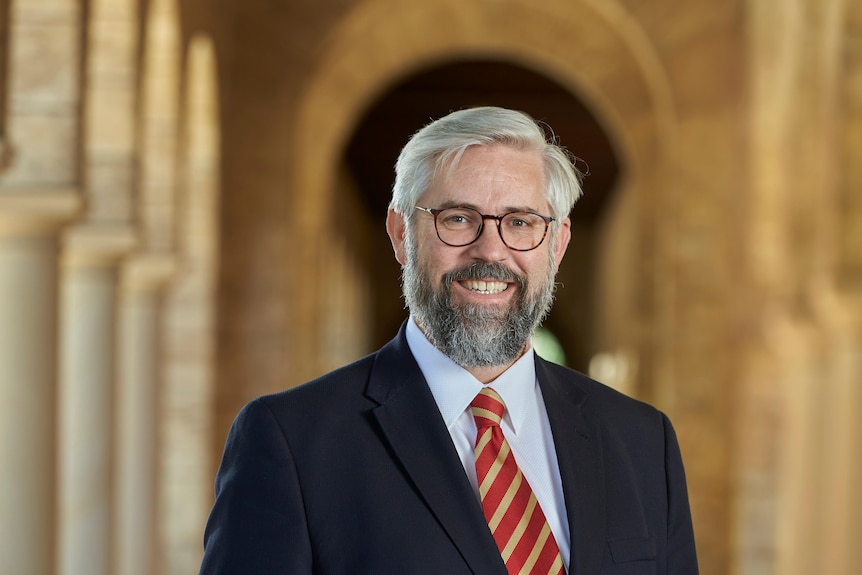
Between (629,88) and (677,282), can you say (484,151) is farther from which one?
(629,88)

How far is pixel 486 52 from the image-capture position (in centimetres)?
1353

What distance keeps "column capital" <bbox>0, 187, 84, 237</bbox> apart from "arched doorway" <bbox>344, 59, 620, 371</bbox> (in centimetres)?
576

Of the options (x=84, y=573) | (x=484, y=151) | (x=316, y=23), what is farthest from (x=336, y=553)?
(x=316, y=23)

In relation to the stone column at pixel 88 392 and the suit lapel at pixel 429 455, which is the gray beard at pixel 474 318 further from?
the stone column at pixel 88 392

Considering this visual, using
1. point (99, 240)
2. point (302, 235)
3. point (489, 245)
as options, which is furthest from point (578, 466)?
point (302, 235)

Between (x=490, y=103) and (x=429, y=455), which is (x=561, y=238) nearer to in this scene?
(x=429, y=455)

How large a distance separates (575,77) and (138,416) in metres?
6.10

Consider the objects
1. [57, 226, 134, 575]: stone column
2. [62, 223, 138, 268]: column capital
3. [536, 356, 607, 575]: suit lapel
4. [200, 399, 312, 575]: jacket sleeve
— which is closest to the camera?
[200, 399, 312, 575]: jacket sleeve

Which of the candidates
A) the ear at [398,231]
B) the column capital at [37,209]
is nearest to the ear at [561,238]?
the ear at [398,231]

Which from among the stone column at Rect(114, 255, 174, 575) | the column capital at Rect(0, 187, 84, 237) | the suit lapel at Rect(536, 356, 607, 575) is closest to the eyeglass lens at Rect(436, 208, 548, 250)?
the suit lapel at Rect(536, 356, 607, 575)

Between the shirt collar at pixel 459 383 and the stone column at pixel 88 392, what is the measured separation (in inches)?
223

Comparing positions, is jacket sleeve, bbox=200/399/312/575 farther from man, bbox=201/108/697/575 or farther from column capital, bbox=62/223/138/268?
column capital, bbox=62/223/138/268

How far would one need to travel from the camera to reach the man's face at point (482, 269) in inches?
83.8

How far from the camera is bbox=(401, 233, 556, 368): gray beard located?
2.14 metres
